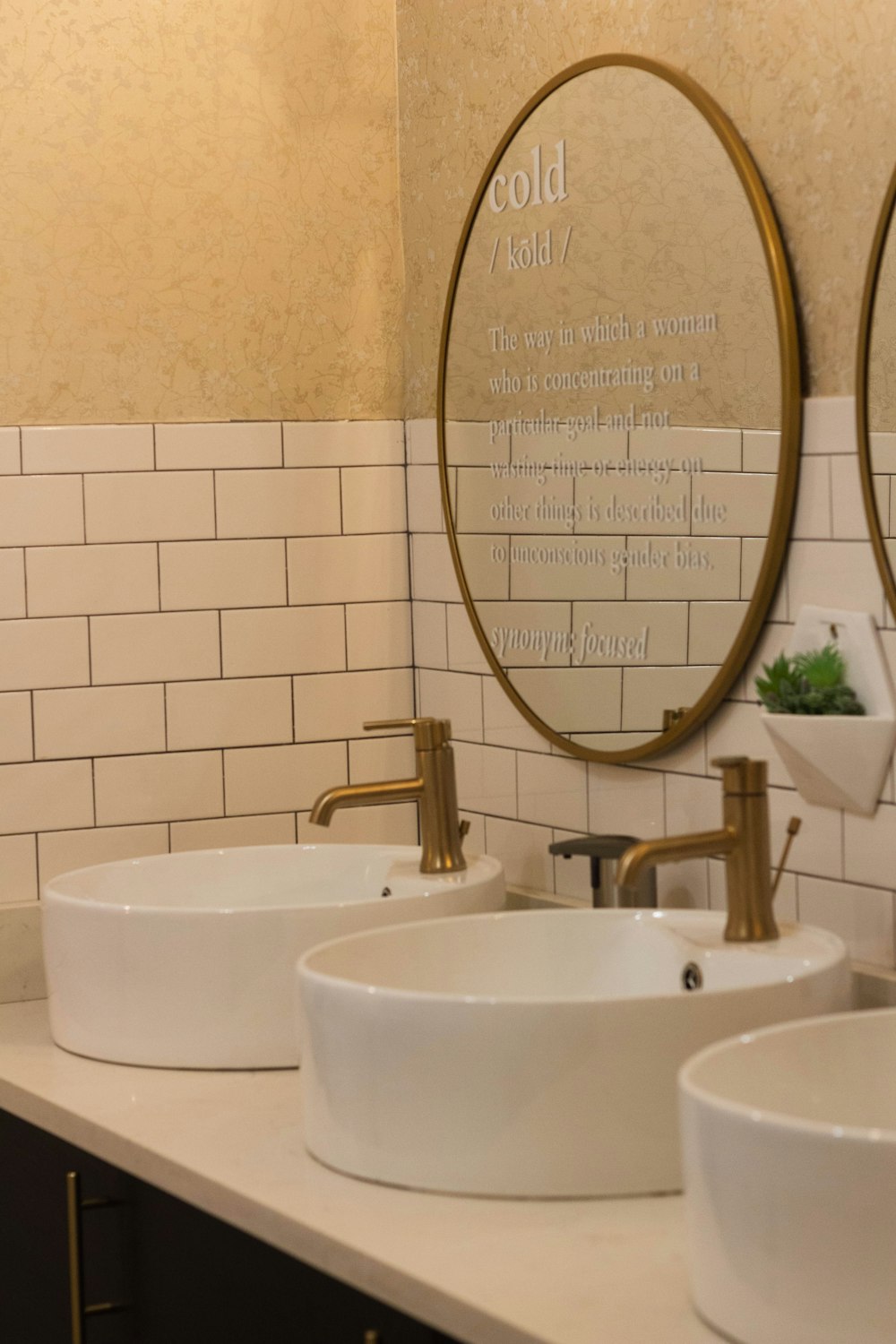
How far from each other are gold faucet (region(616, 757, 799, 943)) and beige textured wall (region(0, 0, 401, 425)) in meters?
0.97

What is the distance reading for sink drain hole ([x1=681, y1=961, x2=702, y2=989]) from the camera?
157 cm

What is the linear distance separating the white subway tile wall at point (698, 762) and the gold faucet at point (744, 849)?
141 millimetres

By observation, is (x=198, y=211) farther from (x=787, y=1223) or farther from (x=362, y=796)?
(x=787, y=1223)

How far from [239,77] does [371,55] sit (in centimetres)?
20

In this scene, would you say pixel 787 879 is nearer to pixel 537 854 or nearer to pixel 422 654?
pixel 537 854

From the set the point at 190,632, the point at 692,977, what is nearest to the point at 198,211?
the point at 190,632

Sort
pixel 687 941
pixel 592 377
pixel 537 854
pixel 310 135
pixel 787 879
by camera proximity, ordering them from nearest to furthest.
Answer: pixel 687 941 → pixel 787 879 → pixel 592 377 → pixel 537 854 → pixel 310 135

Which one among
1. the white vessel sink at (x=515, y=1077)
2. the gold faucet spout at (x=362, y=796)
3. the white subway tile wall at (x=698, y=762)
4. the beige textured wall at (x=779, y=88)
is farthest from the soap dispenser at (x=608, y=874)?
the beige textured wall at (x=779, y=88)

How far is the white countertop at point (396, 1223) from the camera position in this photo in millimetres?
1163

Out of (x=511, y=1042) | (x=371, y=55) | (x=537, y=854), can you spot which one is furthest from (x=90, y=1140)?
(x=371, y=55)

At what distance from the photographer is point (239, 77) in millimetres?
2223

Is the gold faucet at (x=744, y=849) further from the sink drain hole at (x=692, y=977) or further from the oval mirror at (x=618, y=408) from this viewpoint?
the oval mirror at (x=618, y=408)

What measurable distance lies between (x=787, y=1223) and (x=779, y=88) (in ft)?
3.66

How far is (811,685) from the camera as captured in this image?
64.3 inches
